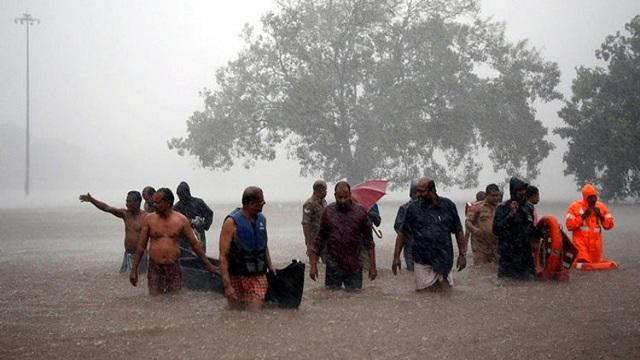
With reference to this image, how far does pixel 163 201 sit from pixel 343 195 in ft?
7.84

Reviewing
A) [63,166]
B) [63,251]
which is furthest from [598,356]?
[63,166]

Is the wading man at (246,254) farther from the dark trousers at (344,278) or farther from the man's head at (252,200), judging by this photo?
the dark trousers at (344,278)

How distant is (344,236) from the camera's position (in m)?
8.81

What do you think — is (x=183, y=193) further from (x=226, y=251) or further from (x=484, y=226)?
(x=484, y=226)

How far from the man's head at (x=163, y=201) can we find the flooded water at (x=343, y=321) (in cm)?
118

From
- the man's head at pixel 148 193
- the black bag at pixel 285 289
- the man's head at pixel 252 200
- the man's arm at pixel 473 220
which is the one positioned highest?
the man's head at pixel 148 193

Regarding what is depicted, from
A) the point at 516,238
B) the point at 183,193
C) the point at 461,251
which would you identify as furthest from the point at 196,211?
the point at 516,238

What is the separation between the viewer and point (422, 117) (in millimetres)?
A: 38969

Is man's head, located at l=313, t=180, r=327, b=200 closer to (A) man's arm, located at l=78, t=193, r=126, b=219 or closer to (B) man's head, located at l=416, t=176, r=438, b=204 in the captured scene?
(B) man's head, located at l=416, t=176, r=438, b=204

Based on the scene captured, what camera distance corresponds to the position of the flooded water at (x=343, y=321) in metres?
5.74

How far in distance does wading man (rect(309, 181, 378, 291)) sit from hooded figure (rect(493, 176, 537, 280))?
7.55 ft

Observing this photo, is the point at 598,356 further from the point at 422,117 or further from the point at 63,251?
the point at 422,117

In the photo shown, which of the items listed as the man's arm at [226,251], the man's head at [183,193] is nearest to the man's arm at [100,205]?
the man's head at [183,193]

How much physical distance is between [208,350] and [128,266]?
20.3 feet
